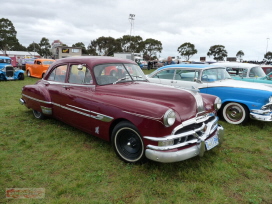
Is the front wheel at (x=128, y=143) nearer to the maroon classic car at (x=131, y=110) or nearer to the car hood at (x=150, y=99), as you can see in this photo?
the maroon classic car at (x=131, y=110)

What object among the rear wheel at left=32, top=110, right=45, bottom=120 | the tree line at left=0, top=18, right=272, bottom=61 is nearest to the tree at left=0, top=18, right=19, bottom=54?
the tree line at left=0, top=18, right=272, bottom=61

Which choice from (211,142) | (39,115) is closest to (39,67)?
(39,115)

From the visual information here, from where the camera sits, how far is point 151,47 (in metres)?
68.2

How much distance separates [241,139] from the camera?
4.50 metres

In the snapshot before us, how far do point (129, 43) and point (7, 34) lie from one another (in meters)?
35.3

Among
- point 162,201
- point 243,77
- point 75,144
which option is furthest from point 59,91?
point 243,77

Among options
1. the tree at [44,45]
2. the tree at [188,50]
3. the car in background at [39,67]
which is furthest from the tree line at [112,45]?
the car in background at [39,67]

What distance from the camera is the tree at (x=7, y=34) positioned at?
56.9 m

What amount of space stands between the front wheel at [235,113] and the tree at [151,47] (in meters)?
62.5

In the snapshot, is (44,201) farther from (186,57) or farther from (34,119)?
(186,57)

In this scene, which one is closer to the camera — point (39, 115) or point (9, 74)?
point (39, 115)

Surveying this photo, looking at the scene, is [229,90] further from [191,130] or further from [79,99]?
[79,99]

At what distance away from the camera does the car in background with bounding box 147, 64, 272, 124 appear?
16.4ft

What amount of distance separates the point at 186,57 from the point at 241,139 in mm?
76906
